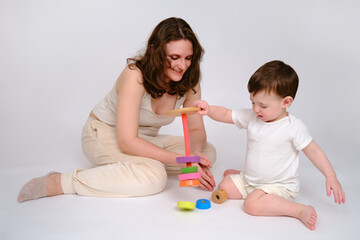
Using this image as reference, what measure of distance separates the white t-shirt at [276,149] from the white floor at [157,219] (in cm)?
17

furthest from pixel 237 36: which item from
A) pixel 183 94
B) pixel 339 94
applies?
pixel 183 94

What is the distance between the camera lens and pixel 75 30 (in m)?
3.41

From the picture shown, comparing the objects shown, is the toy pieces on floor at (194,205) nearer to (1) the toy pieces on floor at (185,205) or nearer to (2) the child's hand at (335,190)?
(1) the toy pieces on floor at (185,205)

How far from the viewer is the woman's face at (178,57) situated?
2.03 m

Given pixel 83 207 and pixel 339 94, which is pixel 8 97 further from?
pixel 339 94

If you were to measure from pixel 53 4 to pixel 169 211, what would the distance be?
7.44ft

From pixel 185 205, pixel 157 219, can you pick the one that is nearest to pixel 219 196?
pixel 185 205

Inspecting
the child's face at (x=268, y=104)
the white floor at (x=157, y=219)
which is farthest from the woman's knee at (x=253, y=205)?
the child's face at (x=268, y=104)

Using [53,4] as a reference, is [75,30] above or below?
below

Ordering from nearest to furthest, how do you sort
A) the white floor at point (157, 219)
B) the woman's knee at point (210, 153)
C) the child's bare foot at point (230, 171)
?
the white floor at point (157, 219)
the child's bare foot at point (230, 171)
the woman's knee at point (210, 153)

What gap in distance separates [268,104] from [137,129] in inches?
26.7

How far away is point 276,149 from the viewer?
191 cm

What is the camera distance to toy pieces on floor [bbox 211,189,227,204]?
1932 millimetres

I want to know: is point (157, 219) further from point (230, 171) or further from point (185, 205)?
point (230, 171)
